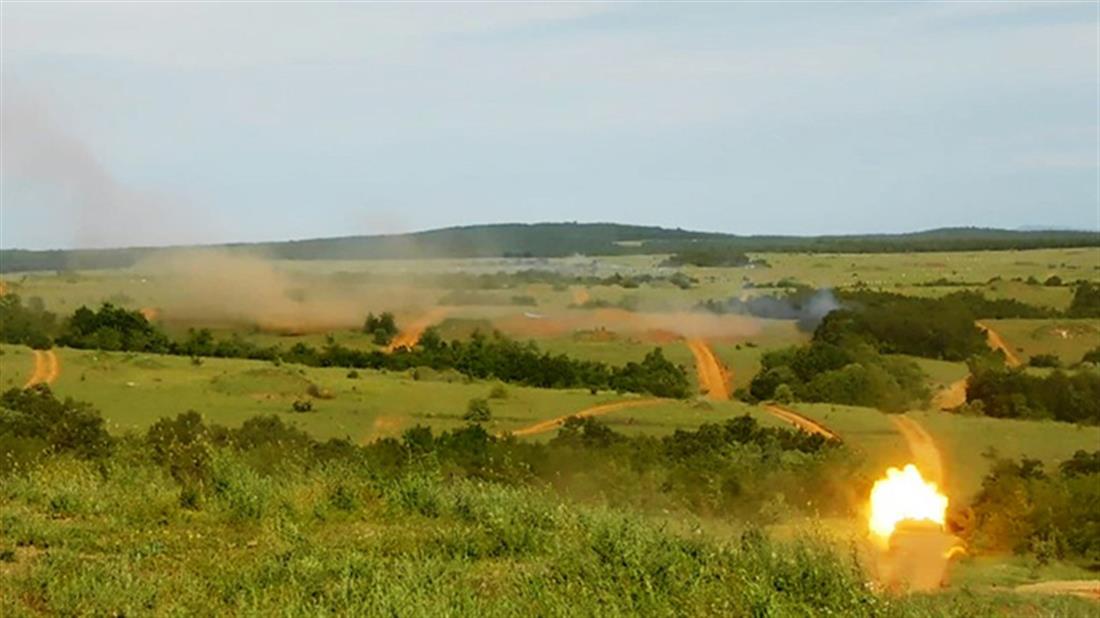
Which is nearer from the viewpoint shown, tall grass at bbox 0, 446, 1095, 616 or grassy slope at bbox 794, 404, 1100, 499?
tall grass at bbox 0, 446, 1095, 616

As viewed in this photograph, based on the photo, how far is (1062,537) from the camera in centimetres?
1562

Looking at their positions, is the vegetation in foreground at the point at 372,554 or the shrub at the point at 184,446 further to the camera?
the shrub at the point at 184,446

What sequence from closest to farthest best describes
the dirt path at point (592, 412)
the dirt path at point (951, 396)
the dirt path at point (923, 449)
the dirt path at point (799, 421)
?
the dirt path at point (923, 449) < the dirt path at point (799, 421) < the dirt path at point (592, 412) < the dirt path at point (951, 396)

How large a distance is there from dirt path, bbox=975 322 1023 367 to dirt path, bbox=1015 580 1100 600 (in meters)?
15.5

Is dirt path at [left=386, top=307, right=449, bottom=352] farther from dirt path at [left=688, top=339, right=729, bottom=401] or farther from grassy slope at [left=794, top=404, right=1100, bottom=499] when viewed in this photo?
grassy slope at [left=794, top=404, right=1100, bottom=499]

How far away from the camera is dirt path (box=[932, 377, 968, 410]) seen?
24422mm

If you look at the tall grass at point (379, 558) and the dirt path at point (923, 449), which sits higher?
the tall grass at point (379, 558)

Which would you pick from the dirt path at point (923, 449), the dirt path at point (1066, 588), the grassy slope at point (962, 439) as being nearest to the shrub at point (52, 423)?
the dirt path at point (1066, 588)

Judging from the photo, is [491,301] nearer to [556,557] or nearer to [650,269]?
[650,269]

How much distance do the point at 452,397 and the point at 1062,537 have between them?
11.4m

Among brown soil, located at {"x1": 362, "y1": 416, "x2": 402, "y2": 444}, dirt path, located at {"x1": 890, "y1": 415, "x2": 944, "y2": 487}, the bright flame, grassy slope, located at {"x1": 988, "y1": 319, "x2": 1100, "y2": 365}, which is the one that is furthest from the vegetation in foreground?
grassy slope, located at {"x1": 988, "y1": 319, "x2": 1100, "y2": 365}

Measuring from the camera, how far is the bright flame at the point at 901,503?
14.3 meters

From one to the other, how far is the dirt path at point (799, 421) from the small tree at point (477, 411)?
500 cm

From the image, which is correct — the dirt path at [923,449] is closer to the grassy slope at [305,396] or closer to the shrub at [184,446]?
the grassy slope at [305,396]
